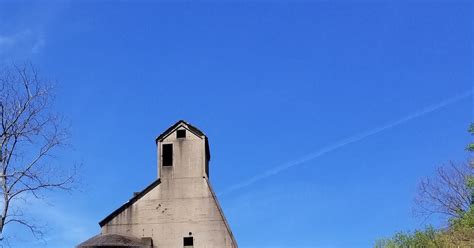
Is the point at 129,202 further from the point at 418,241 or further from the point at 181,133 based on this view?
the point at 418,241

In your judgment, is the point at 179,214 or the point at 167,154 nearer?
the point at 179,214

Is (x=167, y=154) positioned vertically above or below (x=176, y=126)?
below

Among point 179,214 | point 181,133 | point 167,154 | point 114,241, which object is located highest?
point 181,133

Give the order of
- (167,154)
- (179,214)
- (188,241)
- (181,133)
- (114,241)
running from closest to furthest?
(114,241)
(188,241)
(179,214)
(167,154)
(181,133)

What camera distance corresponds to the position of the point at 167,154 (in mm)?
38625

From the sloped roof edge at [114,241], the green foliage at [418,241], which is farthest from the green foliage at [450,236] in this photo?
the sloped roof edge at [114,241]

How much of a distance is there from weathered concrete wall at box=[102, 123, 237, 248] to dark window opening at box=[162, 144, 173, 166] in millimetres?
399

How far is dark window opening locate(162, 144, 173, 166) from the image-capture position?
38312mm

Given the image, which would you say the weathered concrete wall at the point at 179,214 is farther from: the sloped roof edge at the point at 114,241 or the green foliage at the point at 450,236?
the green foliage at the point at 450,236

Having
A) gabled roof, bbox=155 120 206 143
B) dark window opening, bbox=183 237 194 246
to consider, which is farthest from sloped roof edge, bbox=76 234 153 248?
gabled roof, bbox=155 120 206 143

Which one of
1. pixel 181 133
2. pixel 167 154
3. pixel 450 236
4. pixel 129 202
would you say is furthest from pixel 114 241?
pixel 450 236

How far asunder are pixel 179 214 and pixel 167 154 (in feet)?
12.4

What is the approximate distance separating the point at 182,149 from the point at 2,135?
1646 cm

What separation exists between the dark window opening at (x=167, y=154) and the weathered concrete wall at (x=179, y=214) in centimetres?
40
